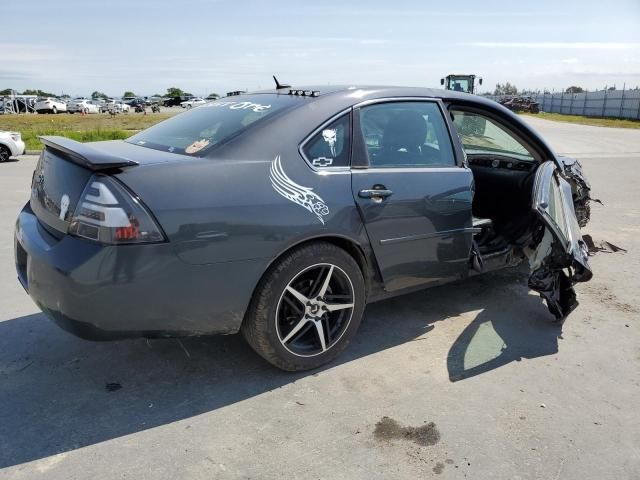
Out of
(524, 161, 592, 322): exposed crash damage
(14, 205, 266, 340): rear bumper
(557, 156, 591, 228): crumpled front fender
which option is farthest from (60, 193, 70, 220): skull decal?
(557, 156, 591, 228): crumpled front fender

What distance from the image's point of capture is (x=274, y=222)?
290 cm

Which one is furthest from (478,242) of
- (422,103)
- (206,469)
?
(206,469)

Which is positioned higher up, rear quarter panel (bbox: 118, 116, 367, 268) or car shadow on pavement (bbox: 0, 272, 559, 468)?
rear quarter panel (bbox: 118, 116, 367, 268)

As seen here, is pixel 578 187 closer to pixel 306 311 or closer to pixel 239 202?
pixel 306 311

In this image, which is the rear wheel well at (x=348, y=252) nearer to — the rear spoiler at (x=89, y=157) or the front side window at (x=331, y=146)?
the front side window at (x=331, y=146)

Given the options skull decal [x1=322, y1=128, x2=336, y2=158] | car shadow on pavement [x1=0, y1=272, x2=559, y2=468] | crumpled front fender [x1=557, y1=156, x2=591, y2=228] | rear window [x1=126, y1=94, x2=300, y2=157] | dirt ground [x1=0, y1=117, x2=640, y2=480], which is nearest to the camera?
dirt ground [x1=0, y1=117, x2=640, y2=480]

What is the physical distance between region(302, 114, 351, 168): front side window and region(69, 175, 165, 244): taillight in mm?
1017

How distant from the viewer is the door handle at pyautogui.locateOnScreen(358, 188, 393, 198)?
3283mm

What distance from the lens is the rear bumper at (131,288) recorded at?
258cm

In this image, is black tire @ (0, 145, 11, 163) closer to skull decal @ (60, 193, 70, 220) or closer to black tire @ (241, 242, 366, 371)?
skull decal @ (60, 193, 70, 220)

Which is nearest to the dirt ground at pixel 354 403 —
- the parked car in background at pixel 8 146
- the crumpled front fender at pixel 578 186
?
the crumpled front fender at pixel 578 186

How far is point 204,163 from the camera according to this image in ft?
9.36

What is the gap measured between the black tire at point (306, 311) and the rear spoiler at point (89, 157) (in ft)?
3.16

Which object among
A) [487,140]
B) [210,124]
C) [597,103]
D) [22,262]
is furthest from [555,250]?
[597,103]
